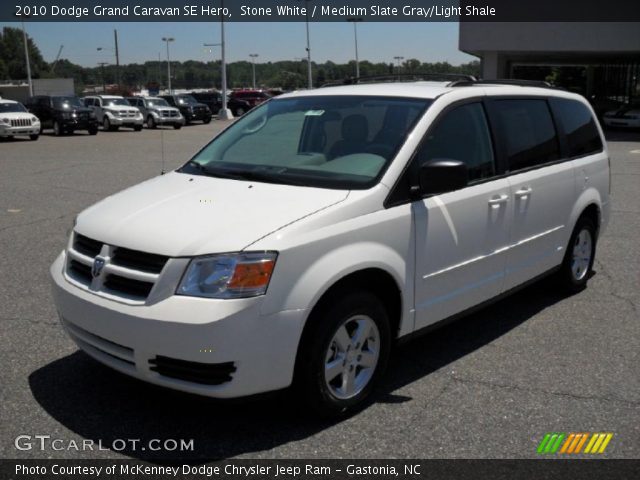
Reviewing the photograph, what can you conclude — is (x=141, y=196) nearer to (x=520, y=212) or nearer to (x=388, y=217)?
(x=388, y=217)

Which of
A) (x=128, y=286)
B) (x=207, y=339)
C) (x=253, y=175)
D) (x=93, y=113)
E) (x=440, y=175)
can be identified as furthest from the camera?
(x=93, y=113)

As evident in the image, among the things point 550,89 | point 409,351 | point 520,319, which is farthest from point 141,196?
point 550,89

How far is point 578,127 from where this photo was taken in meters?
6.05

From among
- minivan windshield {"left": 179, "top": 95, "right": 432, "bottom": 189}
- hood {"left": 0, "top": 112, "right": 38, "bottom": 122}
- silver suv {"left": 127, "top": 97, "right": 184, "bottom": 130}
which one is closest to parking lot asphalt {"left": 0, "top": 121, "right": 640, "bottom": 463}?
minivan windshield {"left": 179, "top": 95, "right": 432, "bottom": 189}

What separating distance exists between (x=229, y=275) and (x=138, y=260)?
52 centimetres

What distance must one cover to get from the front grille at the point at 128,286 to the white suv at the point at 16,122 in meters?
25.2

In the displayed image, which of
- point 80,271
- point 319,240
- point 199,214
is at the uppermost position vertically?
point 199,214

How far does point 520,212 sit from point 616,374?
1.25 meters

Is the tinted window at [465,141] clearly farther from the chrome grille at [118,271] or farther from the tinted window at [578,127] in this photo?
the chrome grille at [118,271]

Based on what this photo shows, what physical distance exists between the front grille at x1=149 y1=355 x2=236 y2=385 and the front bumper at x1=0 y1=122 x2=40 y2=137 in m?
25.6

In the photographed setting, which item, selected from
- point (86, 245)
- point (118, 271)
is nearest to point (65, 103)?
point (86, 245)

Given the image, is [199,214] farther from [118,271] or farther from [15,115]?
[15,115]

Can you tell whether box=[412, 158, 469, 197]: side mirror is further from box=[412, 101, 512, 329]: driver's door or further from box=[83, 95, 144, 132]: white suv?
box=[83, 95, 144, 132]: white suv

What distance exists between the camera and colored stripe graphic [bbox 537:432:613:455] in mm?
3455
